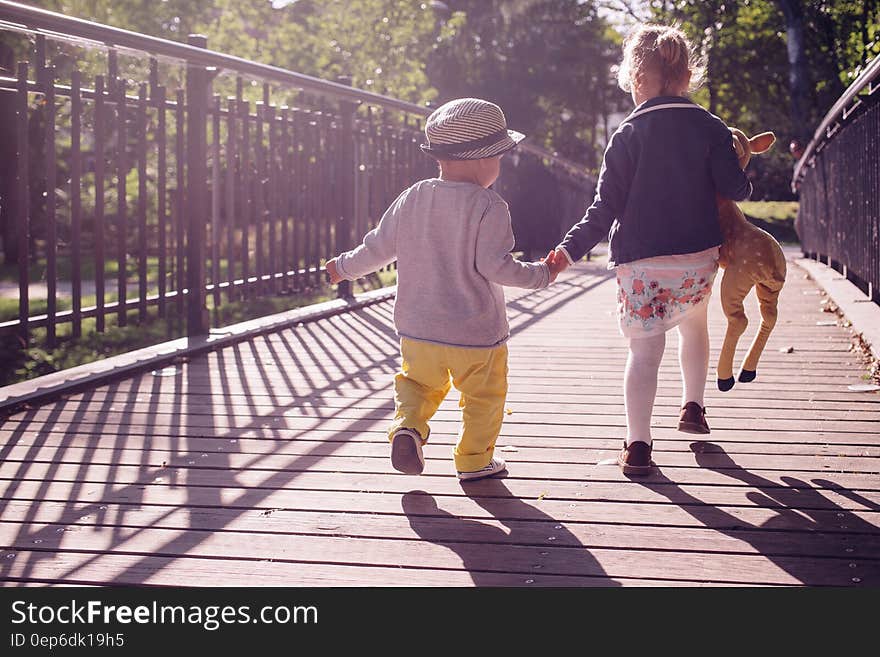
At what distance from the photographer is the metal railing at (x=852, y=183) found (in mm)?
6445

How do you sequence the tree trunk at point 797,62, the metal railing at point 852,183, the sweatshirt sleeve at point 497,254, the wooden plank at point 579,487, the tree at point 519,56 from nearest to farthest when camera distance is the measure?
the wooden plank at point 579,487 < the sweatshirt sleeve at point 497,254 < the metal railing at point 852,183 < the tree trunk at point 797,62 < the tree at point 519,56

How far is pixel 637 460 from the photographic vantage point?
139 inches

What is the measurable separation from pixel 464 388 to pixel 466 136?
755 mm

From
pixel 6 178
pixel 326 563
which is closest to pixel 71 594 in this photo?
pixel 326 563

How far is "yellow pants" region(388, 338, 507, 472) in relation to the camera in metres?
3.43

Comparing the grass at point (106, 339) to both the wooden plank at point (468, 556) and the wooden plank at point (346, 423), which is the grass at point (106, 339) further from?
the wooden plank at point (468, 556)

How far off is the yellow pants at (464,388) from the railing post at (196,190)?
2.82 m

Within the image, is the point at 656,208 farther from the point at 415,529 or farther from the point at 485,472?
the point at 415,529

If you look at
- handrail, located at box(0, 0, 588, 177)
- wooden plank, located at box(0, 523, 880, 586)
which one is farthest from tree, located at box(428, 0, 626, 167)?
wooden plank, located at box(0, 523, 880, 586)

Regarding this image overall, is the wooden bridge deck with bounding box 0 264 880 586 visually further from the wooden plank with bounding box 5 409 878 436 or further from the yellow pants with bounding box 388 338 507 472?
the yellow pants with bounding box 388 338 507 472

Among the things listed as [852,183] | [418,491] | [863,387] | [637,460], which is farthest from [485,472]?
[852,183]

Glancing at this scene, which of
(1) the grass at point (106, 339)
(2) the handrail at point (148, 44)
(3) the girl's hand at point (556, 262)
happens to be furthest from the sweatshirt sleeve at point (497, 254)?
(1) the grass at point (106, 339)

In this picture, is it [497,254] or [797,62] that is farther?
[797,62]

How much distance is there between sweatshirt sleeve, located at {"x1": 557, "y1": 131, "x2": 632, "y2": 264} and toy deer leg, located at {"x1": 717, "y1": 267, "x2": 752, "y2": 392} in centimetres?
42
